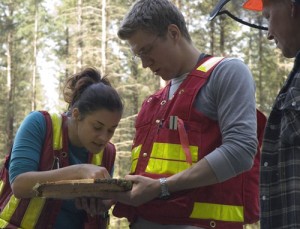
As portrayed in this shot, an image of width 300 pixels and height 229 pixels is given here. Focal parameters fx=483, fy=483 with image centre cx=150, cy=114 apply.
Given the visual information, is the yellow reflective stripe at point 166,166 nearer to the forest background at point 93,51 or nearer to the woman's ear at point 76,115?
the woman's ear at point 76,115

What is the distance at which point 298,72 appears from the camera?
2.14 metres

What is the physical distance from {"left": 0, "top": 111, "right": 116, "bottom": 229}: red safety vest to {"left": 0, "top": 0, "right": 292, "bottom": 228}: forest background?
564 inches

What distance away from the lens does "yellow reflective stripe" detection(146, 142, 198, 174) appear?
2.59m

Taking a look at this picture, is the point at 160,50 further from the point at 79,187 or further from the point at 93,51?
the point at 93,51

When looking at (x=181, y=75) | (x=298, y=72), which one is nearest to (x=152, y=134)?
(x=181, y=75)

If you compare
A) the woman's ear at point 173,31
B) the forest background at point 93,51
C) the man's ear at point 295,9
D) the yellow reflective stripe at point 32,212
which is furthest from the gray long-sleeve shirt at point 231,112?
the forest background at point 93,51

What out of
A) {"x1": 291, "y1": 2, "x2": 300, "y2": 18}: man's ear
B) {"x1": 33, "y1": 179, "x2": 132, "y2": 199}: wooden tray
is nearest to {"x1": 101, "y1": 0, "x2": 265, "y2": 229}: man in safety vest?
{"x1": 33, "y1": 179, "x2": 132, "y2": 199}: wooden tray

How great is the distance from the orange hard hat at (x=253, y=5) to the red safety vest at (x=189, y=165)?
0.33 m

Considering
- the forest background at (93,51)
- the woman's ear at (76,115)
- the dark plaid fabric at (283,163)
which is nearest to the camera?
the dark plaid fabric at (283,163)

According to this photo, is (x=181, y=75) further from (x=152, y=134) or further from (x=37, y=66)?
(x=37, y=66)

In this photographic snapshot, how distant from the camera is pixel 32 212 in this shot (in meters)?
2.79

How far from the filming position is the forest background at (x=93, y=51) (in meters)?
20.6

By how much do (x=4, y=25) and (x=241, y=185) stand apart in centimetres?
2713

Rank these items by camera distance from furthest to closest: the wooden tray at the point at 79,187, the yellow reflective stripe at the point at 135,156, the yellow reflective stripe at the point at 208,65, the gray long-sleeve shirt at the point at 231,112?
the yellow reflective stripe at the point at 135,156 < the yellow reflective stripe at the point at 208,65 < the gray long-sleeve shirt at the point at 231,112 < the wooden tray at the point at 79,187
